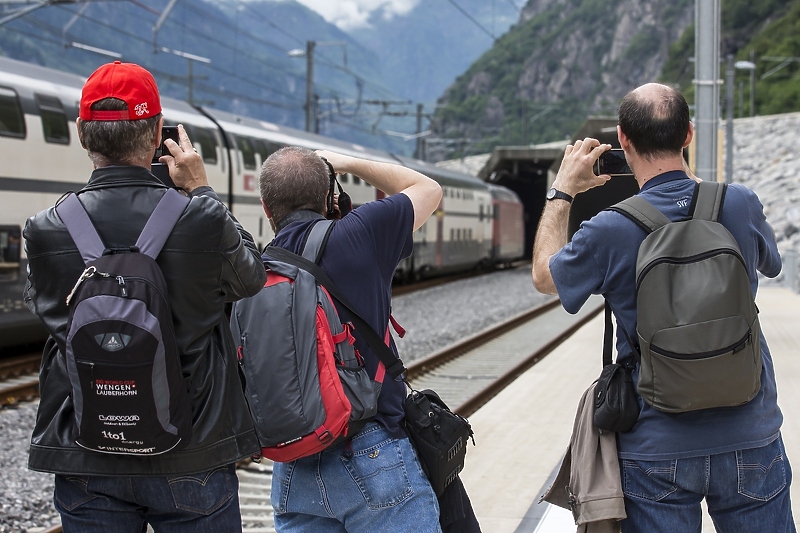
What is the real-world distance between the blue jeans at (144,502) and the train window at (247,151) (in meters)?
15.7

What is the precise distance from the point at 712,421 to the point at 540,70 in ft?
481

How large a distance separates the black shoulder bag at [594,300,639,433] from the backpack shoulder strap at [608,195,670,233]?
0.99 feet

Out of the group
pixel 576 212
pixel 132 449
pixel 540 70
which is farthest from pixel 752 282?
pixel 540 70

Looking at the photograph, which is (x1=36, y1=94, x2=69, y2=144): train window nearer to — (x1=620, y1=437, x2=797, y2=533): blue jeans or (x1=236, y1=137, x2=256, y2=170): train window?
(x1=236, y1=137, x2=256, y2=170): train window

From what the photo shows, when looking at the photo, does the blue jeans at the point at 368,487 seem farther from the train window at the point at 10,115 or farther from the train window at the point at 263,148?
the train window at the point at 263,148

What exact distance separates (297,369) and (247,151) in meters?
15.8

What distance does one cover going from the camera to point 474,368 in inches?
545

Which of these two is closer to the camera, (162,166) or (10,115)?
(162,166)

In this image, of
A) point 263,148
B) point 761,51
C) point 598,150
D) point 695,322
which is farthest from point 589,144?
point 761,51

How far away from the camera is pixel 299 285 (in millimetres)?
2879

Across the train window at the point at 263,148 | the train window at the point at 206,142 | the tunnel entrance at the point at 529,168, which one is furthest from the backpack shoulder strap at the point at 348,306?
the tunnel entrance at the point at 529,168

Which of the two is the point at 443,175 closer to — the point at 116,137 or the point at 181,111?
the point at 181,111

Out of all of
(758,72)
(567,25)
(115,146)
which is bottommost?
(115,146)

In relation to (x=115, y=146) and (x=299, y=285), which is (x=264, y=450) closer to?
(x=299, y=285)
